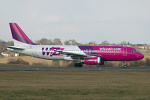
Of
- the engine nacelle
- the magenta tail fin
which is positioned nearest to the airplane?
the engine nacelle

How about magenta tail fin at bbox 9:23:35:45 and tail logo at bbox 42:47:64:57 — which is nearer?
tail logo at bbox 42:47:64:57

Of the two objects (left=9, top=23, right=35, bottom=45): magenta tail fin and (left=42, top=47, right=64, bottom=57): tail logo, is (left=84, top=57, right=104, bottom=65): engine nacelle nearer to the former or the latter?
(left=42, top=47, right=64, bottom=57): tail logo

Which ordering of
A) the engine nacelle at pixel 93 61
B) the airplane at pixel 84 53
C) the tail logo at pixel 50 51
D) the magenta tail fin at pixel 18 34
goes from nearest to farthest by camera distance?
1. the engine nacelle at pixel 93 61
2. the airplane at pixel 84 53
3. the tail logo at pixel 50 51
4. the magenta tail fin at pixel 18 34

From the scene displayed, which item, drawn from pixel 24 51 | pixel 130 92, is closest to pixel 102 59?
pixel 24 51

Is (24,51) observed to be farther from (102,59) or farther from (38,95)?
(38,95)

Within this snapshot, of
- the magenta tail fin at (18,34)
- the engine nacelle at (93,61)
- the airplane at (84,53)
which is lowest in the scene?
the engine nacelle at (93,61)

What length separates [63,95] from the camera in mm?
18625

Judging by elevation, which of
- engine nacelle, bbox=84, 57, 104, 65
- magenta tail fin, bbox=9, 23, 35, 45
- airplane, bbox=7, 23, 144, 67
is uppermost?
magenta tail fin, bbox=9, 23, 35, 45

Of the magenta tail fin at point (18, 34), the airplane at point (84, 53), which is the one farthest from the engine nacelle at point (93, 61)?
the magenta tail fin at point (18, 34)

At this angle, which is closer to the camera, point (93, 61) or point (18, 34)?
point (93, 61)

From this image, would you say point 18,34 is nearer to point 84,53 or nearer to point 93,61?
point 84,53

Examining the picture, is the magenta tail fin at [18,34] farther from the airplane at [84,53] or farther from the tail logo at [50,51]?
the tail logo at [50,51]

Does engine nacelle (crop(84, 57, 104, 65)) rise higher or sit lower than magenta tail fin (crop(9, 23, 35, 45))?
lower

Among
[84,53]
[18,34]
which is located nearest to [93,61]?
[84,53]
